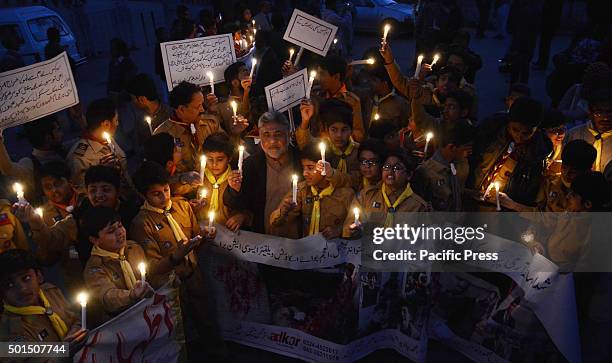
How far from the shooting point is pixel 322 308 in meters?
4.09

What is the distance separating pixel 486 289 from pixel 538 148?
4.59ft

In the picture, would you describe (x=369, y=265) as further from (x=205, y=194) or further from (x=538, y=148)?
(x=538, y=148)

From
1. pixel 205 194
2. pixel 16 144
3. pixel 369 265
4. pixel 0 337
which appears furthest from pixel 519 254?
pixel 16 144

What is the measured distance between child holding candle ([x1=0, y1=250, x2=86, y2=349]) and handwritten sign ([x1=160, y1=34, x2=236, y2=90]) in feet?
10.6

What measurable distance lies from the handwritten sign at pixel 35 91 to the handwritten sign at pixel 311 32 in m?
2.60

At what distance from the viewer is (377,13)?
20031 mm

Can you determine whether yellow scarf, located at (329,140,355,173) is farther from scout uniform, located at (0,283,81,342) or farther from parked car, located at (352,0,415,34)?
parked car, located at (352,0,415,34)

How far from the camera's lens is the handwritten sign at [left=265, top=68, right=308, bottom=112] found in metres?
5.25

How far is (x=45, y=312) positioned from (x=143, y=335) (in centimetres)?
61

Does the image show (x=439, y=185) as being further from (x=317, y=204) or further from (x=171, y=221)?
(x=171, y=221)

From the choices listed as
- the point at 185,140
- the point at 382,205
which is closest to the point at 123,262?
the point at 382,205

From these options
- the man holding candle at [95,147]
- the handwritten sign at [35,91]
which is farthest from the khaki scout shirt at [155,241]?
the handwritten sign at [35,91]

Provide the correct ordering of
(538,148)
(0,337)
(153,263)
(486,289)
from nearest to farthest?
(0,337)
(153,263)
(486,289)
(538,148)

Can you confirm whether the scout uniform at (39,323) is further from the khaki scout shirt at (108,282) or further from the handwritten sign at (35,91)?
the handwritten sign at (35,91)
